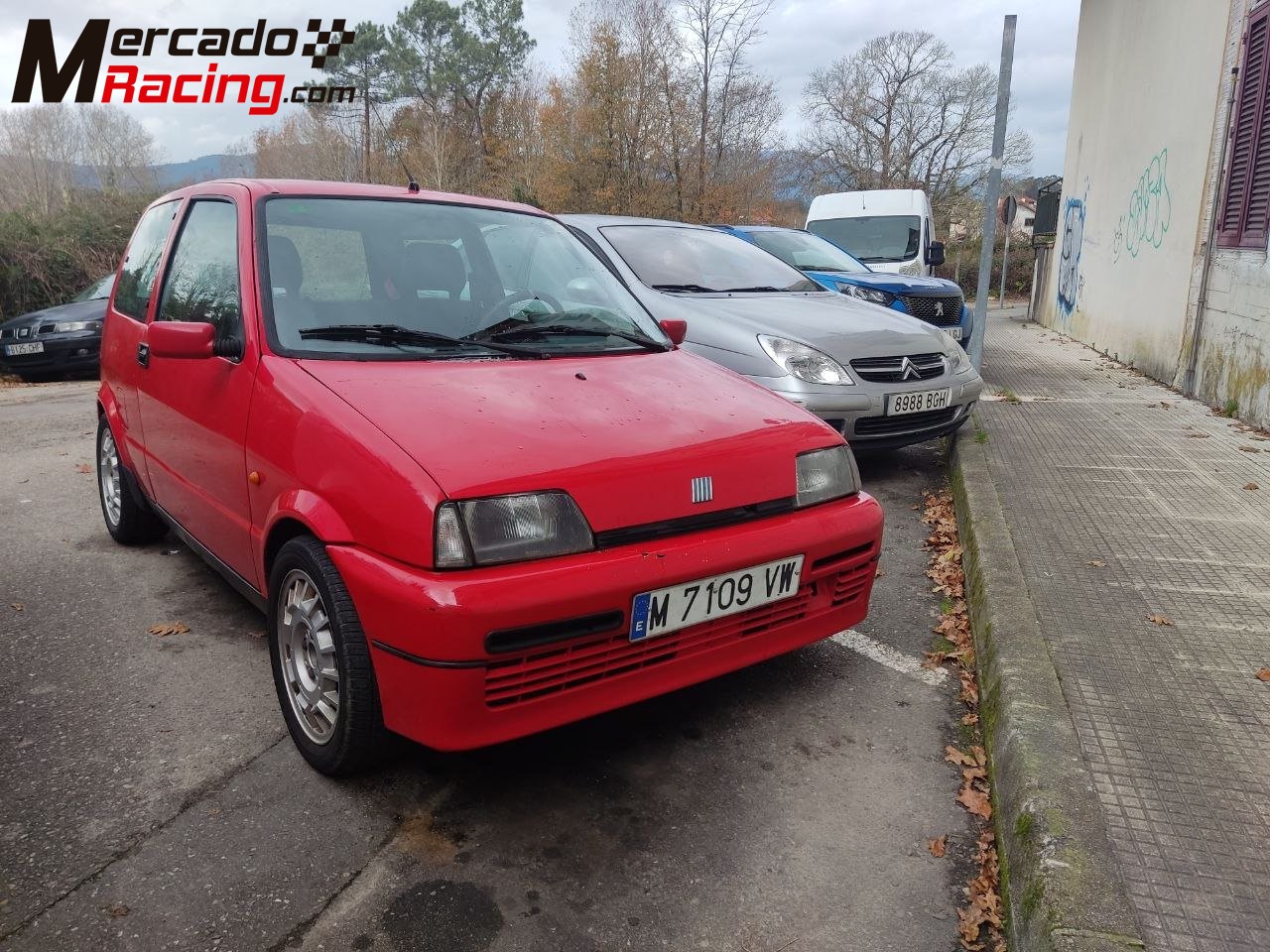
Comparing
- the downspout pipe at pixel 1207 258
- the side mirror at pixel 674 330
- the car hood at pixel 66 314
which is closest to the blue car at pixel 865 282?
the downspout pipe at pixel 1207 258

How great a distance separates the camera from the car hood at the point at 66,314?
1209cm

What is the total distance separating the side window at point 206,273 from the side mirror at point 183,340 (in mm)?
101

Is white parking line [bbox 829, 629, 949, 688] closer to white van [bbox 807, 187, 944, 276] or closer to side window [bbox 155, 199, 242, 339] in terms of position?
side window [bbox 155, 199, 242, 339]

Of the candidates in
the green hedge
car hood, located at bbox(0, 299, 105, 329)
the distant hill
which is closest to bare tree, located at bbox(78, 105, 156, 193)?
the distant hill

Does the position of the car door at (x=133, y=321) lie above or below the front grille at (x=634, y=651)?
above

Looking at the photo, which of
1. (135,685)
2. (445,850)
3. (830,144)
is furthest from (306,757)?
(830,144)

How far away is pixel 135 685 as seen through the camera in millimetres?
3271

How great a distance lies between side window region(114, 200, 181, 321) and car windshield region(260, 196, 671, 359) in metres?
1.10

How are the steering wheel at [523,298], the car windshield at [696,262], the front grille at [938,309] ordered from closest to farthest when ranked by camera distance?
the steering wheel at [523,298] → the car windshield at [696,262] → the front grille at [938,309]

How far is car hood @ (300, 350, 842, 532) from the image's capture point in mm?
2424

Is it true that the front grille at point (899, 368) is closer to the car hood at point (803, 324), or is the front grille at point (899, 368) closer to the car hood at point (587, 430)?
the car hood at point (803, 324)

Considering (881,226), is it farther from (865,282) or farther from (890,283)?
(865,282)

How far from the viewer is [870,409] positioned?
213 inches

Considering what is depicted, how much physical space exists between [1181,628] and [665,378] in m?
2.06
